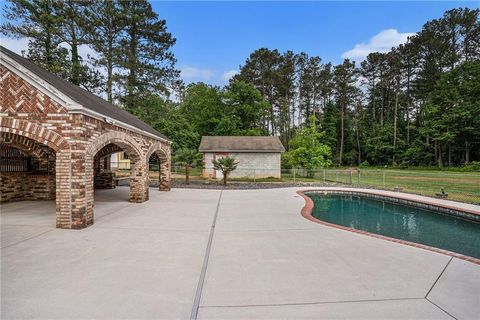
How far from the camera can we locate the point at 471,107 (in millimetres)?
27922

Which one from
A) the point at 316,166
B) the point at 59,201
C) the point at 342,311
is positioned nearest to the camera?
the point at 342,311

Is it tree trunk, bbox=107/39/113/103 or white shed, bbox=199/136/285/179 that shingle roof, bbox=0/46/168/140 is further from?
tree trunk, bbox=107/39/113/103

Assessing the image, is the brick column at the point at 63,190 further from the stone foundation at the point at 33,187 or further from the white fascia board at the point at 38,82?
the stone foundation at the point at 33,187

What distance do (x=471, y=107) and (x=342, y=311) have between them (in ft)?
120

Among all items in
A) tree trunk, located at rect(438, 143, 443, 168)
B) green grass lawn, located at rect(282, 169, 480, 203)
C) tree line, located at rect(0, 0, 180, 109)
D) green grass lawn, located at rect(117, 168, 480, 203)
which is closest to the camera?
green grass lawn, located at rect(282, 169, 480, 203)

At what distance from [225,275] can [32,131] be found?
5.41 m

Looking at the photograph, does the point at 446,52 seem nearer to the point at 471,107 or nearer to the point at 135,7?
the point at 471,107

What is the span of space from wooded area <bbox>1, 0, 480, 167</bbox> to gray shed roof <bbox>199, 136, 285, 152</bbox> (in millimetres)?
2918

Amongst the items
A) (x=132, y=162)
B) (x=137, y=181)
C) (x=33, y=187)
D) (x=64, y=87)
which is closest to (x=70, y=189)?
(x=64, y=87)

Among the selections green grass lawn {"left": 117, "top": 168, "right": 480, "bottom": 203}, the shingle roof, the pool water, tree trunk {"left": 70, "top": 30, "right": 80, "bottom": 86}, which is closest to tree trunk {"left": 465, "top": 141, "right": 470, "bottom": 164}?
green grass lawn {"left": 117, "top": 168, "right": 480, "bottom": 203}

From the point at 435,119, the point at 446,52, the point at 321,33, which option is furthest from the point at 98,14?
the point at 446,52

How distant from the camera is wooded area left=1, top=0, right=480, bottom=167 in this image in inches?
741

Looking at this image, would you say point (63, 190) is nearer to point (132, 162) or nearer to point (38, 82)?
point (38, 82)

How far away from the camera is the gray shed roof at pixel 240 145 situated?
20781 mm
